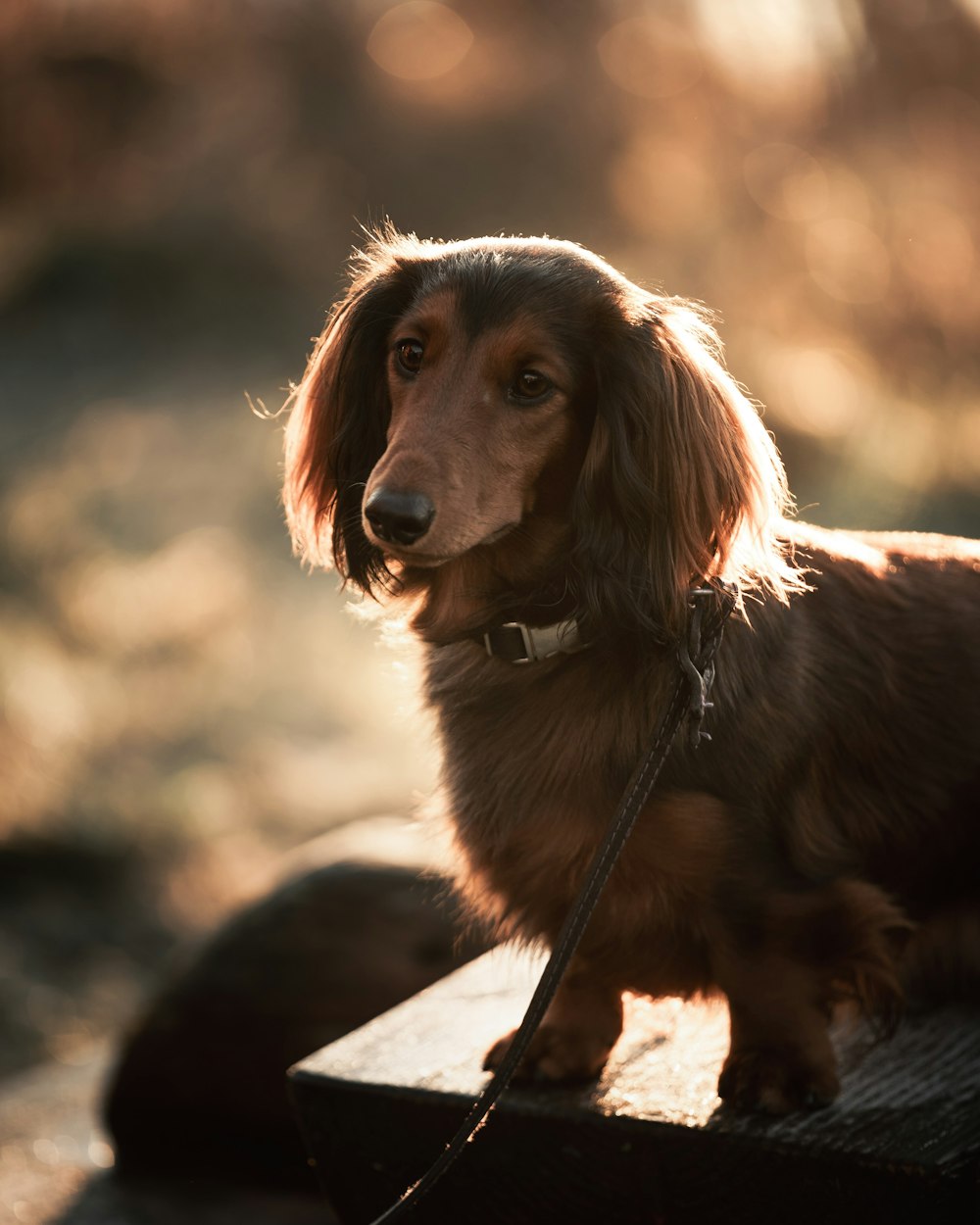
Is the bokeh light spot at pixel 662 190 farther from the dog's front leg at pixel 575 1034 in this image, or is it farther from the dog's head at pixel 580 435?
the dog's front leg at pixel 575 1034

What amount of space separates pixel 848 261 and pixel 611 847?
17.9ft

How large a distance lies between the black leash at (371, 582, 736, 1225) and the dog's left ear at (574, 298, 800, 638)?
0.27ft

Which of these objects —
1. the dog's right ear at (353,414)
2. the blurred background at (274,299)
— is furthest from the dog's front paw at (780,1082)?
the blurred background at (274,299)

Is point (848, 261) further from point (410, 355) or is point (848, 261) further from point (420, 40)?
point (410, 355)

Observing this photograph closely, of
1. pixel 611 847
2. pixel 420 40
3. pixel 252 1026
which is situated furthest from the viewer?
pixel 420 40

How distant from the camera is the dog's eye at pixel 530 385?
2301 mm

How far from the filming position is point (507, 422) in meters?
2.28

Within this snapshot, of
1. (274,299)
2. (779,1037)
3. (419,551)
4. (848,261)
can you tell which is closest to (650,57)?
(848,261)

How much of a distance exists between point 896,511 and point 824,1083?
427 centimetres

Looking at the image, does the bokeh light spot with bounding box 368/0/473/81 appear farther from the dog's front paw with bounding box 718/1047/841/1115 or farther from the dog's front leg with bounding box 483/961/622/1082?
the dog's front paw with bounding box 718/1047/841/1115

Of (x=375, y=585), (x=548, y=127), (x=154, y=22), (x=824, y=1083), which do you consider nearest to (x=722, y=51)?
(x=548, y=127)

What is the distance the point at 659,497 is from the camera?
91.5 inches

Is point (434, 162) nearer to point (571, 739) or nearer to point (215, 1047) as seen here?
point (215, 1047)

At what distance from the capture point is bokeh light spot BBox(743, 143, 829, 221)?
7.15 metres
